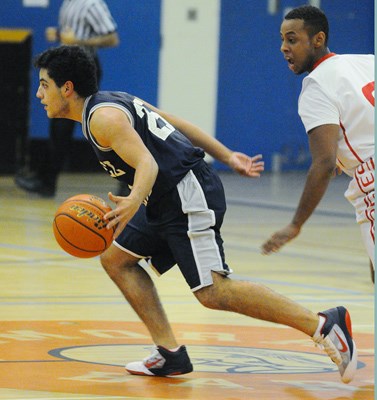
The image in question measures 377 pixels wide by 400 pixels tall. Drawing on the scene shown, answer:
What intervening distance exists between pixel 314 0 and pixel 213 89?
2064 millimetres

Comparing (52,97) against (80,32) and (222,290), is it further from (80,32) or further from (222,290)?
(80,32)

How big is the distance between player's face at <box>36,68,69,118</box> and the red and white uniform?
1.06 metres

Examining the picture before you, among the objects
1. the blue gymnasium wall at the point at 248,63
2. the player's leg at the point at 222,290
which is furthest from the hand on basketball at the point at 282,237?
the blue gymnasium wall at the point at 248,63

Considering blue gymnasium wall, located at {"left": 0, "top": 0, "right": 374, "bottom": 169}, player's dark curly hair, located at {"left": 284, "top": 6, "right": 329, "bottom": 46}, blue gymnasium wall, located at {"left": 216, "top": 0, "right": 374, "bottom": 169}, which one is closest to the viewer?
player's dark curly hair, located at {"left": 284, "top": 6, "right": 329, "bottom": 46}

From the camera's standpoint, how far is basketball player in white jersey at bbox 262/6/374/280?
18.3 feet

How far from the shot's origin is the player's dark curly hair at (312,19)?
5777mm

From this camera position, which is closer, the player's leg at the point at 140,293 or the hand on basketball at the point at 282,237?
the hand on basketball at the point at 282,237

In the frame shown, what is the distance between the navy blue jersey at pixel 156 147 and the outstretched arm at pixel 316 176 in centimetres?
52

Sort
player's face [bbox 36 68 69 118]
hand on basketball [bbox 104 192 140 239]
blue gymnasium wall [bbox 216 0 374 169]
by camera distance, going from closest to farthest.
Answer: hand on basketball [bbox 104 192 140 239], player's face [bbox 36 68 69 118], blue gymnasium wall [bbox 216 0 374 169]

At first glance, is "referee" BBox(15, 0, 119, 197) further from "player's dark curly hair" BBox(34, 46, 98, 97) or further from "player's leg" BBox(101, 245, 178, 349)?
"player's dark curly hair" BBox(34, 46, 98, 97)

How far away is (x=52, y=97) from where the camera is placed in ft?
18.6

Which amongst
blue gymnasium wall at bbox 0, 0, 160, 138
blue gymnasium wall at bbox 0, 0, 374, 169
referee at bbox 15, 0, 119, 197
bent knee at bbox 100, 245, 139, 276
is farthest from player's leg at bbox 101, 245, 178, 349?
blue gymnasium wall at bbox 0, 0, 374, 169

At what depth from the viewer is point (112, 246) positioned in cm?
595

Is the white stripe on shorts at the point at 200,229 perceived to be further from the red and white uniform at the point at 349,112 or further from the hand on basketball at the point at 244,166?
the red and white uniform at the point at 349,112
